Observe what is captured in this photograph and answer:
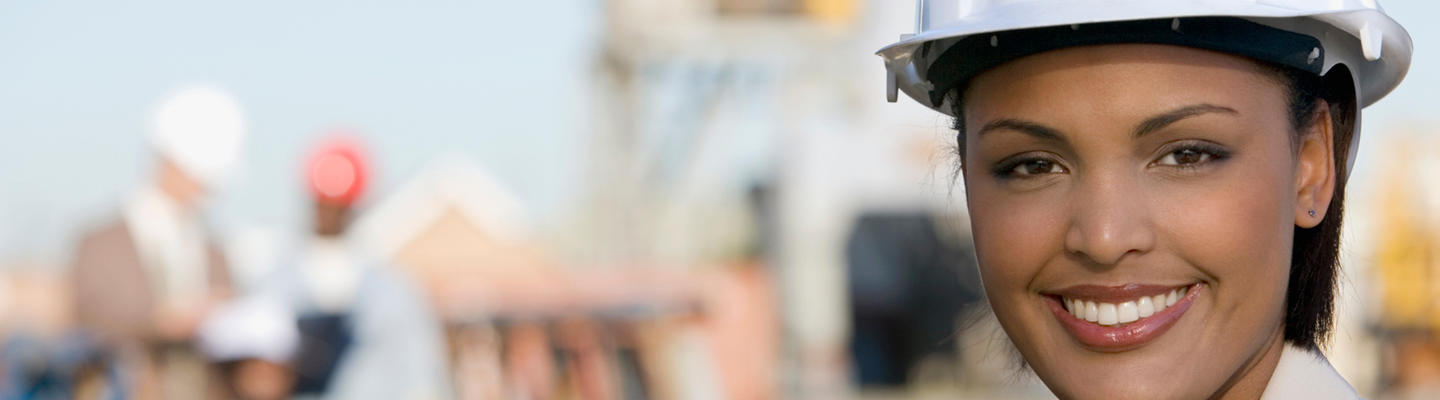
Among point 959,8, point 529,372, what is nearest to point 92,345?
point 529,372

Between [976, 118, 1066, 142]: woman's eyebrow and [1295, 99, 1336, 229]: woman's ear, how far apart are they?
0.24 m

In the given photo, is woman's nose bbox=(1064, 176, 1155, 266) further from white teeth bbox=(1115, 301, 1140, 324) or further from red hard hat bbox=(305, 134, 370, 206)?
red hard hat bbox=(305, 134, 370, 206)

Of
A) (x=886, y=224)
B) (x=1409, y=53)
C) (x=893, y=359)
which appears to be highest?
(x=1409, y=53)

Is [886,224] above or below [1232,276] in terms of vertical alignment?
below

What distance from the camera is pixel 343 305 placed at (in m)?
4.89

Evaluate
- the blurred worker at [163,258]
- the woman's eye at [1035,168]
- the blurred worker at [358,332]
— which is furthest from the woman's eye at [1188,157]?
the blurred worker at [163,258]

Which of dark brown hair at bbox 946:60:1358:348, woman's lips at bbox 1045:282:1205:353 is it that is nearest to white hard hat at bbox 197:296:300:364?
dark brown hair at bbox 946:60:1358:348

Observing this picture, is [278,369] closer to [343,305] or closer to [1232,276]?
[343,305]

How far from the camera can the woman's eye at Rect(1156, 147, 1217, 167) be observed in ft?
4.90

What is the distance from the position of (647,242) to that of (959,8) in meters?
15.7

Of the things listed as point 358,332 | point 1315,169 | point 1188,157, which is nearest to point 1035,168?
point 1188,157

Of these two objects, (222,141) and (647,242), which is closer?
(222,141)

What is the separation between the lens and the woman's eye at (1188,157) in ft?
4.90

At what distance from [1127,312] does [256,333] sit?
12.0 ft
